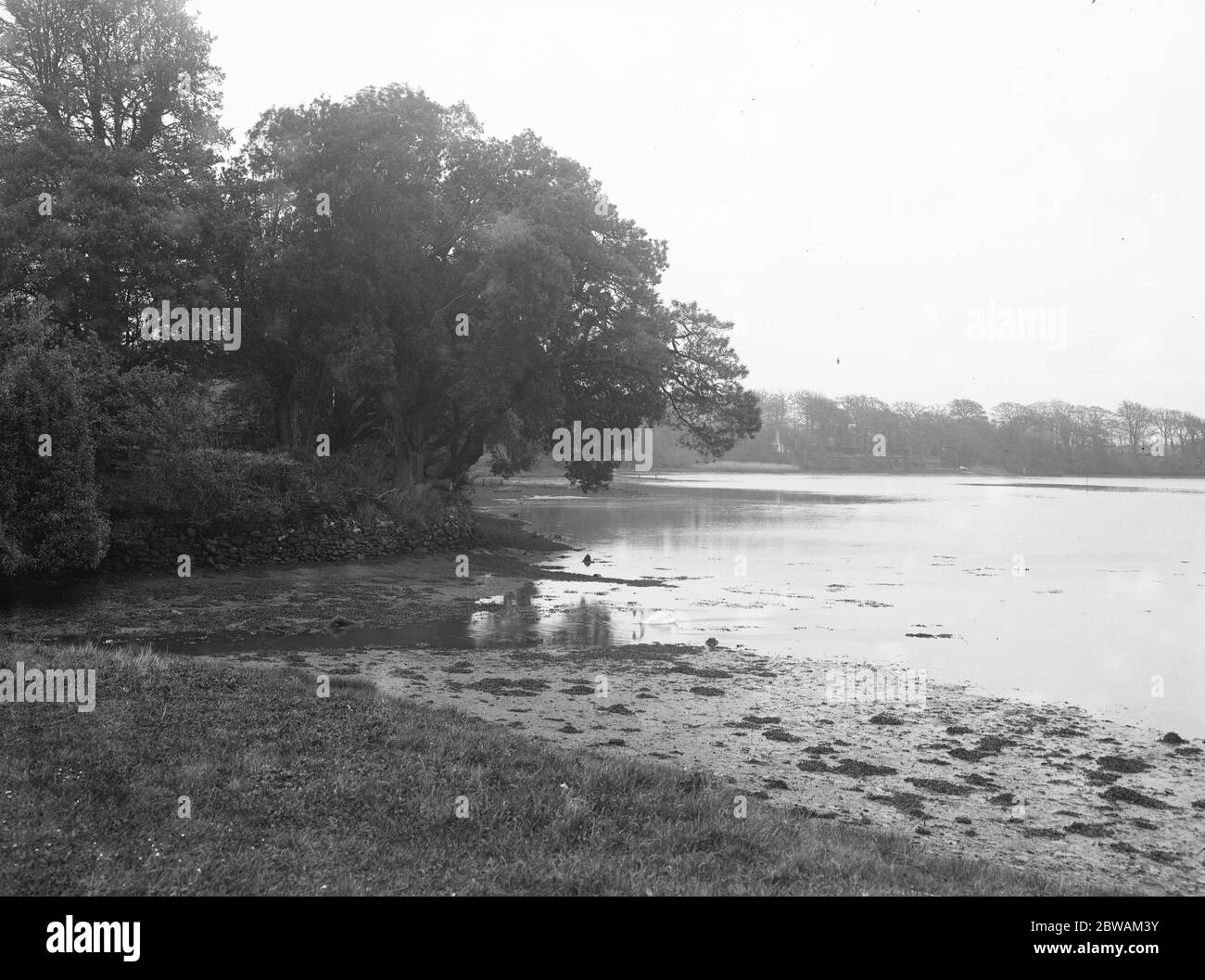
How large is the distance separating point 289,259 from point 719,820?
29.8 metres

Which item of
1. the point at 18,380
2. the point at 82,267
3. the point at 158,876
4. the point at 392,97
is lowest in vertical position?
the point at 158,876

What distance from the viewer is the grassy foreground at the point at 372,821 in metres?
6.28

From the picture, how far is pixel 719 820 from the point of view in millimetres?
7840

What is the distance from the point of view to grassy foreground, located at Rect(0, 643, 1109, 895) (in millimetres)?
6281

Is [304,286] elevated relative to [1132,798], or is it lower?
elevated

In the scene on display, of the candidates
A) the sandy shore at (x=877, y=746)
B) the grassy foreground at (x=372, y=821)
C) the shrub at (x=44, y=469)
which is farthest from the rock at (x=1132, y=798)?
the shrub at (x=44, y=469)

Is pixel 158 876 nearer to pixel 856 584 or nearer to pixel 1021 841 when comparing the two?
pixel 1021 841

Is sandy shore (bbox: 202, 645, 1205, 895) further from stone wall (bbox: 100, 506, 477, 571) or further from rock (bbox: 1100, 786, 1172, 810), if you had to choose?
stone wall (bbox: 100, 506, 477, 571)

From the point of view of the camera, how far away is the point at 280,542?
29.4 m

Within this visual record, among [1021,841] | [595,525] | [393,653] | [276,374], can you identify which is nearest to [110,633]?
[393,653]

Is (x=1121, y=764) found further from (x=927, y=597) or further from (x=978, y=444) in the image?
(x=978, y=444)

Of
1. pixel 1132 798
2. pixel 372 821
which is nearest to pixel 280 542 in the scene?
pixel 372 821

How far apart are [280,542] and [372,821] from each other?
2359 cm

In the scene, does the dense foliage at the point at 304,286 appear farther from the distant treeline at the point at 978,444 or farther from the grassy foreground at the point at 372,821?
the distant treeline at the point at 978,444
